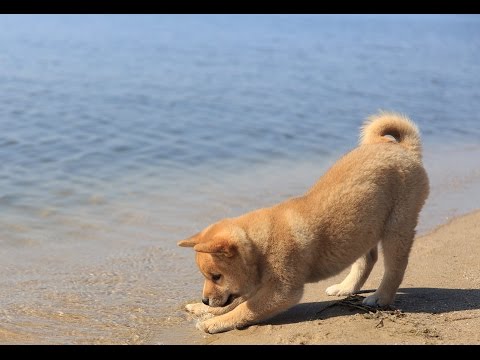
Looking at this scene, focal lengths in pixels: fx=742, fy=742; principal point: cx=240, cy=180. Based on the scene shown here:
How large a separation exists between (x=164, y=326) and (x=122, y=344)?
0.53 metres

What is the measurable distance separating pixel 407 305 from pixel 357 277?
670 mm

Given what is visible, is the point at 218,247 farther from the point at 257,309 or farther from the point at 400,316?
the point at 400,316

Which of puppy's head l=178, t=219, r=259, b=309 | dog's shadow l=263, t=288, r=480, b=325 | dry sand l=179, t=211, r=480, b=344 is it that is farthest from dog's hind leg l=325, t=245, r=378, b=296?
puppy's head l=178, t=219, r=259, b=309

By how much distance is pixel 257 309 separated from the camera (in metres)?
5.79

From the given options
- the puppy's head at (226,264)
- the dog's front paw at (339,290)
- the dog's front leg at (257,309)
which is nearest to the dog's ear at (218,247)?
the puppy's head at (226,264)

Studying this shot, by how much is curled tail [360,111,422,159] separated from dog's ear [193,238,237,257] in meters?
1.73

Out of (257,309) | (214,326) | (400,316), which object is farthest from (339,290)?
(214,326)

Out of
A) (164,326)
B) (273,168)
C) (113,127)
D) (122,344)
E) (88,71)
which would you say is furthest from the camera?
(88,71)

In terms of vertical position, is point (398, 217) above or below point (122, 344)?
above

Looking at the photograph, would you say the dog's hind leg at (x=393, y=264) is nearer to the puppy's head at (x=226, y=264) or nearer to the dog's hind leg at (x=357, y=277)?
the dog's hind leg at (x=357, y=277)

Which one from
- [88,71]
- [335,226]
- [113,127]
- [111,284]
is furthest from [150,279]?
[88,71]

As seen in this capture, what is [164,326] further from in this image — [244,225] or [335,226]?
[335,226]

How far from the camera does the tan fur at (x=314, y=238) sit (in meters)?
5.81

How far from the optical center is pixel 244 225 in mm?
5969
